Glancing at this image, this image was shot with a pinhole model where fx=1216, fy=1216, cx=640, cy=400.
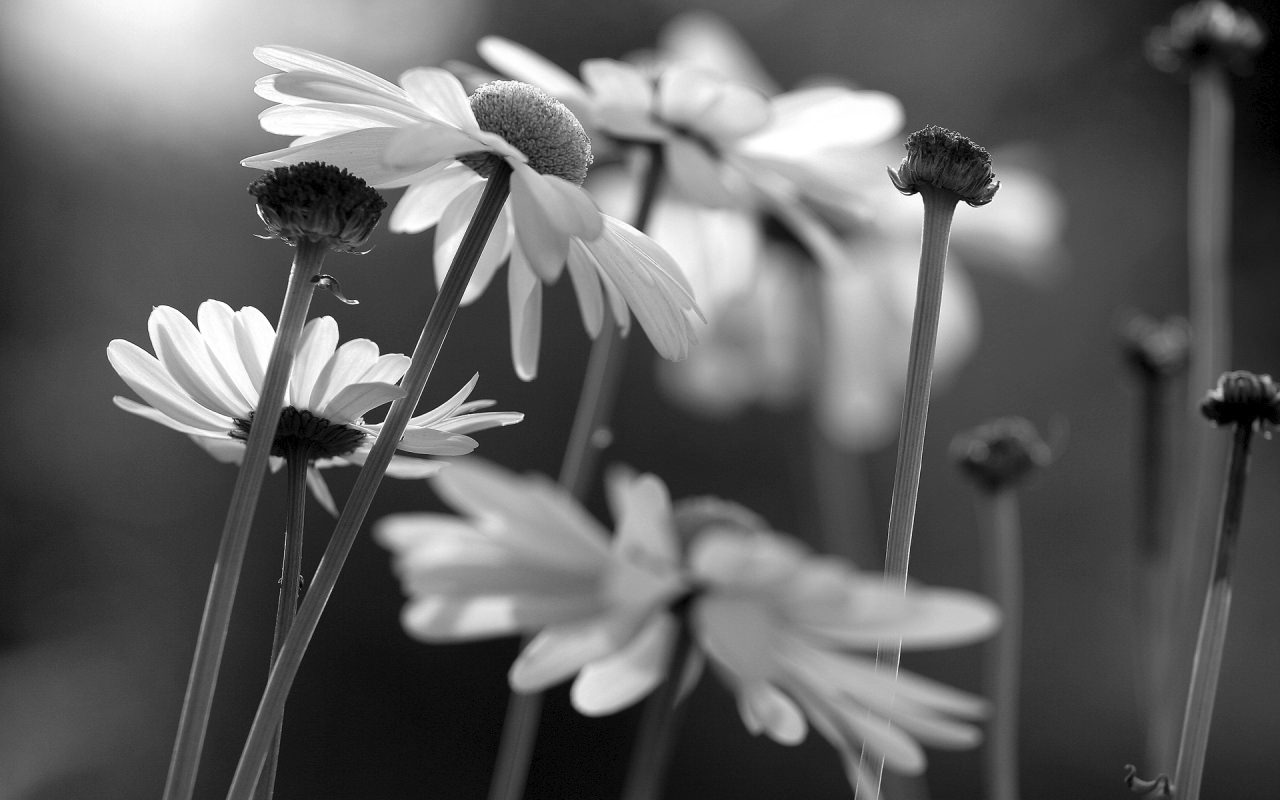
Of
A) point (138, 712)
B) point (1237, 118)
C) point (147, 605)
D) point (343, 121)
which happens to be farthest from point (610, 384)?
point (147, 605)

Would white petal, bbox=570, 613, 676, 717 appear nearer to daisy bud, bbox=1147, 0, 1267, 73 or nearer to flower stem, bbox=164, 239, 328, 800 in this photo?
flower stem, bbox=164, 239, 328, 800

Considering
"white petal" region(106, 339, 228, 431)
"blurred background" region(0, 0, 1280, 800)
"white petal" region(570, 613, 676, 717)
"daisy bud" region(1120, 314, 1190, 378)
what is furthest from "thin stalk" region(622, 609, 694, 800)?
"blurred background" region(0, 0, 1280, 800)

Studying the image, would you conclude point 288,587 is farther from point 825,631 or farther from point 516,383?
point 516,383

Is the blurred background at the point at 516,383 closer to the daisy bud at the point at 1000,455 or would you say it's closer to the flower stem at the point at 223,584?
the daisy bud at the point at 1000,455

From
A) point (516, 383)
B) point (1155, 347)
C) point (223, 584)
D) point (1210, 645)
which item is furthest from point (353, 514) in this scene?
point (516, 383)

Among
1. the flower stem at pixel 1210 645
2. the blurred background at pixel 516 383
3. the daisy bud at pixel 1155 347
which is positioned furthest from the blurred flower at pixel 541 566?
the blurred background at pixel 516 383

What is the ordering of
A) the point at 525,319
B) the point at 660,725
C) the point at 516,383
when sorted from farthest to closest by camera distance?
the point at 516,383 < the point at 525,319 < the point at 660,725

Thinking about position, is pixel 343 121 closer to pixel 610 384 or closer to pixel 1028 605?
pixel 610 384
